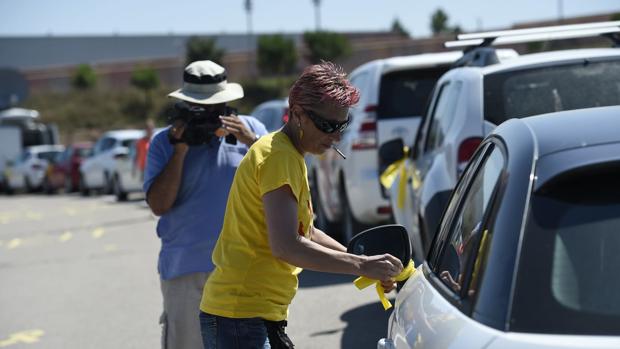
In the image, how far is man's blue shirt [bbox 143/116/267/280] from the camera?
513cm

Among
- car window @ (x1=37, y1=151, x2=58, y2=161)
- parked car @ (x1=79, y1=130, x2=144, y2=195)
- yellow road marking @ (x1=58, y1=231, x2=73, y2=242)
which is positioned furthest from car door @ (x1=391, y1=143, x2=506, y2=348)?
car window @ (x1=37, y1=151, x2=58, y2=161)

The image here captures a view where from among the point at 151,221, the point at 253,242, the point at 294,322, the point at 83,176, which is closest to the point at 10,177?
the point at 83,176

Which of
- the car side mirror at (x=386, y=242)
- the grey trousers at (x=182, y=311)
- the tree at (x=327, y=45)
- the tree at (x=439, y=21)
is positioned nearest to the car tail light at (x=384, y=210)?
the grey trousers at (x=182, y=311)

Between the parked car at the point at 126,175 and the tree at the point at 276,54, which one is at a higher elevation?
the parked car at the point at 126,175

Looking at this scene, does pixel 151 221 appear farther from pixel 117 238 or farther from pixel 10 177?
pixel 10 177

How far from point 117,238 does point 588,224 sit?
1481 centimetres

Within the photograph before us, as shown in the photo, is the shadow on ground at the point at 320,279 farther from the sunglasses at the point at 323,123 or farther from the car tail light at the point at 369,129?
the sunglasses at the point at 323,123

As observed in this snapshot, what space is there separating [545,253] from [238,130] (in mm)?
2708

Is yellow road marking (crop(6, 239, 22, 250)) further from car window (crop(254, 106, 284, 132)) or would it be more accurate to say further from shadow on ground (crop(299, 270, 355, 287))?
shadow on ground (crop(299, 270, 355, 287))

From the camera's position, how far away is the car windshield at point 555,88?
6238mm

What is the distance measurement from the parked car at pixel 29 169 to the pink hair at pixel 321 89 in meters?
→ 36.8

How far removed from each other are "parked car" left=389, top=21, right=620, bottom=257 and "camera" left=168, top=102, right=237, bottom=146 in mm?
2025

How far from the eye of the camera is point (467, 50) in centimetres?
795

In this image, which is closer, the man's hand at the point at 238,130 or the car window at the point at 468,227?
the car window at the point at 468,227
